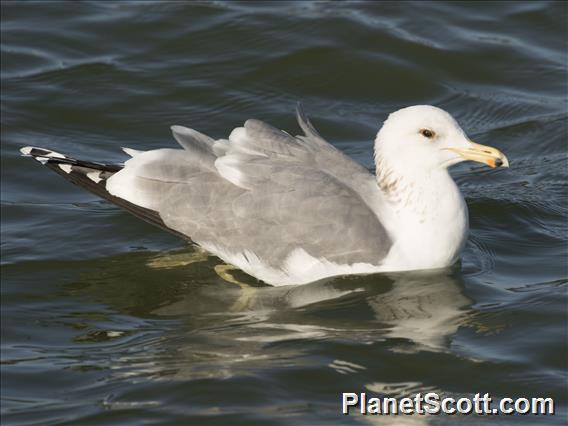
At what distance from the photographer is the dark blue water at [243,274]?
24.4ft

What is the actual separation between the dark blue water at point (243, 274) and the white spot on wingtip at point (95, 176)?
644 mm

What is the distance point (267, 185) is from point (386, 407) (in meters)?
1.99

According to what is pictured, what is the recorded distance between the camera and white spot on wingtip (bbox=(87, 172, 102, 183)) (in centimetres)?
906

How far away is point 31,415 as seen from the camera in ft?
23.2

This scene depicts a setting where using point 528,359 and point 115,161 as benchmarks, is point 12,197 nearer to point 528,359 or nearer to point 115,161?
point 115,161

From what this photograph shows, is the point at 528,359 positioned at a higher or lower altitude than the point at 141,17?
lower

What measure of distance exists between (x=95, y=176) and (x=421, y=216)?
236cm

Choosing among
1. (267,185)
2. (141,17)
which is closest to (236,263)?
(267,185)

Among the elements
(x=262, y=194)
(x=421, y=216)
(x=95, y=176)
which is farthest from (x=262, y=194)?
(x=95, y=176)

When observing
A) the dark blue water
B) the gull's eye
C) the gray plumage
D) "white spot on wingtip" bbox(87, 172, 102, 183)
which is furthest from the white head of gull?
"white spot on wingtip" bbox(87, 172, 102, 183)

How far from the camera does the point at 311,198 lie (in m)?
8.36

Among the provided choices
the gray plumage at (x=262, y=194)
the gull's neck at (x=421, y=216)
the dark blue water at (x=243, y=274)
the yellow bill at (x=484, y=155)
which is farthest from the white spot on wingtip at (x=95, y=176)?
the yellow bill at (x=484, y=155)

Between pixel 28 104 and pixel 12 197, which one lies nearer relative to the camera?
pixel 12 197

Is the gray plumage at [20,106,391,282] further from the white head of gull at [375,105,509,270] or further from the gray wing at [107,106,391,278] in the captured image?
the white head of gull at [375,105,509,270]
